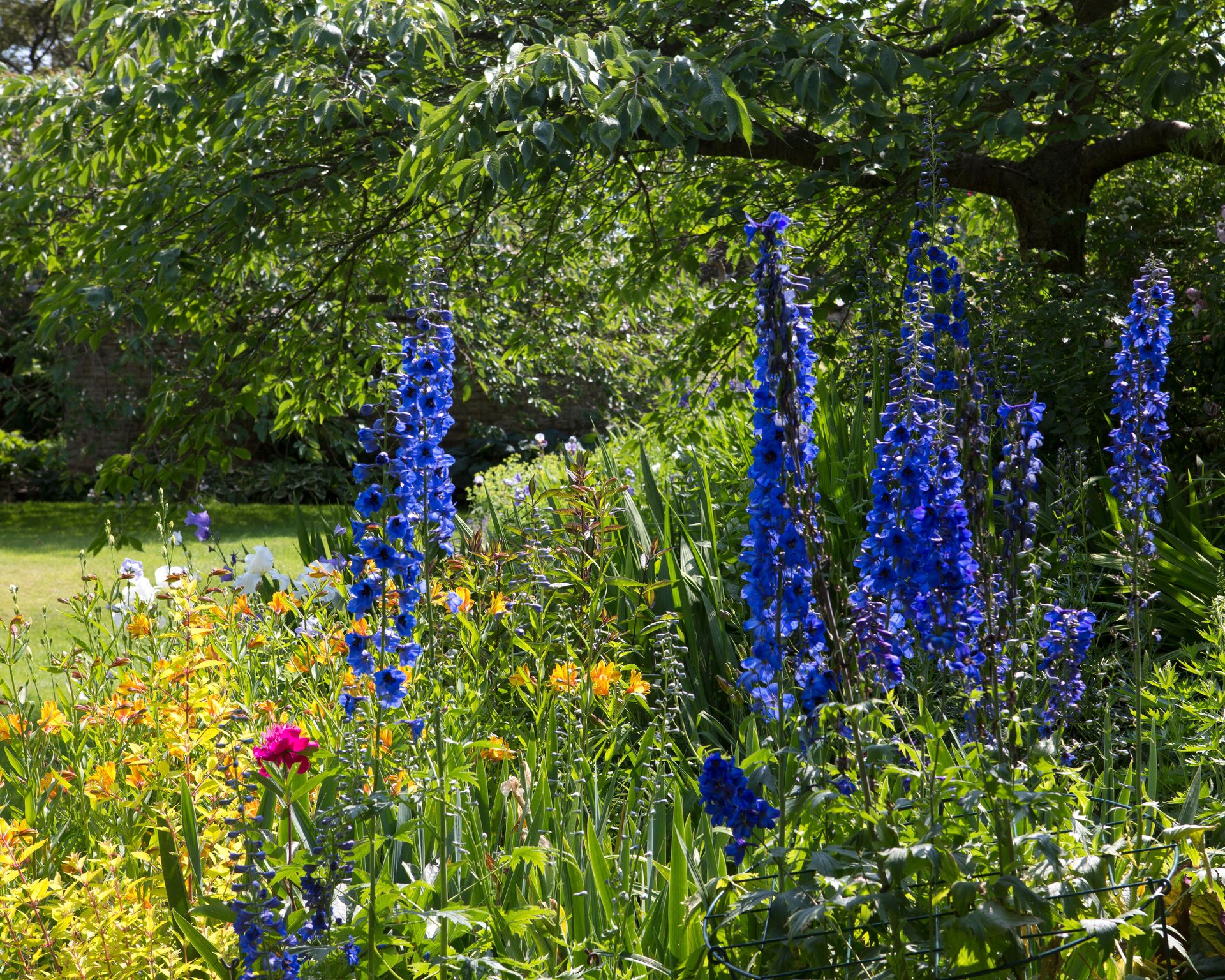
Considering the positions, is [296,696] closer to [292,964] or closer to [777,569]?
[292,964]

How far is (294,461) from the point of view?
1395 cm

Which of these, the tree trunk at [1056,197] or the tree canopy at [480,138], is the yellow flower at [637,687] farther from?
the tree trunk at [1056,197]

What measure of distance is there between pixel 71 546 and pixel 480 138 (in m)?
8.74

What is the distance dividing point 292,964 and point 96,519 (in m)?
3.40

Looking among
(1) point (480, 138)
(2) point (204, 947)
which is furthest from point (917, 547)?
(1) point (480, 138)

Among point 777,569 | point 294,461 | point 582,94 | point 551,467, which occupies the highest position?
point 582,94

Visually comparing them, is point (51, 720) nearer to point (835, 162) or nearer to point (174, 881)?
point (174, 881)

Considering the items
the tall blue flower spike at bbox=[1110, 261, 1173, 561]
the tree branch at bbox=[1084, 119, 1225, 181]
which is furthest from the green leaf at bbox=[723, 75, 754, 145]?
the tree branch at bbox=[1084, 119, 1225, 181]

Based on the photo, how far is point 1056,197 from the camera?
5871mm

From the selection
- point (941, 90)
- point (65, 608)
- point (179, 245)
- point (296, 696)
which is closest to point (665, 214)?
point (941, 90)

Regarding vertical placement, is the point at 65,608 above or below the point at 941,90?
below

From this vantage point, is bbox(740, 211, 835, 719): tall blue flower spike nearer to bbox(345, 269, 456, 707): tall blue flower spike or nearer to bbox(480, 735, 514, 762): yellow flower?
bbox(345, 269, 456, 707): tall blue flower spike

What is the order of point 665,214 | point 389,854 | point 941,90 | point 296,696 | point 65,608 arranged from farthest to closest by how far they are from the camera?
point 65,608
point 665,214
point 941,90
point 296,696
point 389,854

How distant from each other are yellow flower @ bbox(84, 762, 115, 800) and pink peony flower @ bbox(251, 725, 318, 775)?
1.50 ft
